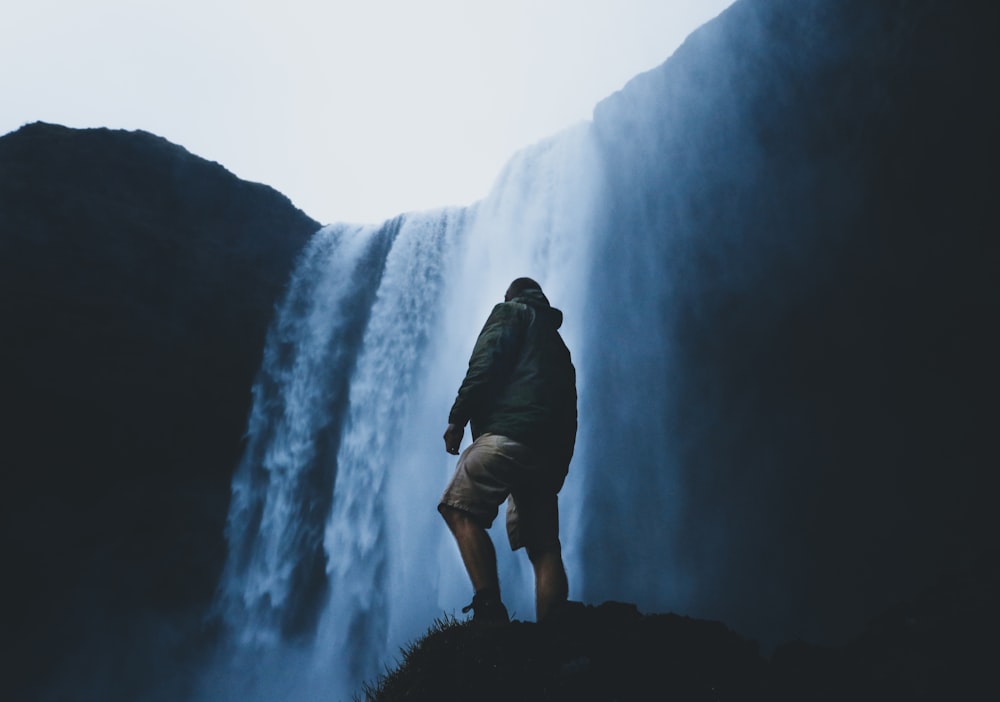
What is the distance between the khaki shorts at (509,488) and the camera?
8.44 feet

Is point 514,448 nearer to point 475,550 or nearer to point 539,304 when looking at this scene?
point 475,550

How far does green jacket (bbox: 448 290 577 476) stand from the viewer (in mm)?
2730

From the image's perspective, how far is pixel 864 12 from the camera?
846 centimetres

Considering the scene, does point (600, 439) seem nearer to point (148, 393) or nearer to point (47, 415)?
point (148, 393)

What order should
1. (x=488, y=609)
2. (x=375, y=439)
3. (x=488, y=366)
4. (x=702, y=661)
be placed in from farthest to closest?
(x=375, y=439) < (x=488, y=366) < (x=488, y=609) < (x=702, y=661)

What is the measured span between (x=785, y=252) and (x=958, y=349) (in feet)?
9.21

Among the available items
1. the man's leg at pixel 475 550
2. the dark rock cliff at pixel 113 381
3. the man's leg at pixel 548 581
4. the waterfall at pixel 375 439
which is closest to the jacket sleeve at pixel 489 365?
the man's leg at pixel 475 550

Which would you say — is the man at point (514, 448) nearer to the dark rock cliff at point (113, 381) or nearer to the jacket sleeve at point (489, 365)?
the jacket sleeve at point (489, 365)

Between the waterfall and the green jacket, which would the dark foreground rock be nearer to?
the green jacket

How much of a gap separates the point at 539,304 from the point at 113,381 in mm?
11794

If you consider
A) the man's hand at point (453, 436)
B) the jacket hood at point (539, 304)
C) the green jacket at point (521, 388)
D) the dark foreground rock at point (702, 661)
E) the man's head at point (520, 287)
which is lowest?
the dark foreground rock at point (702, 661)

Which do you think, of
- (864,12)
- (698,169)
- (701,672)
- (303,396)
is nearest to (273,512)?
(303,396)

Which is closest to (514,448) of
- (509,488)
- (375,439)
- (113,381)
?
(509,488)

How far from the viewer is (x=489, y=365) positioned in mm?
2779
